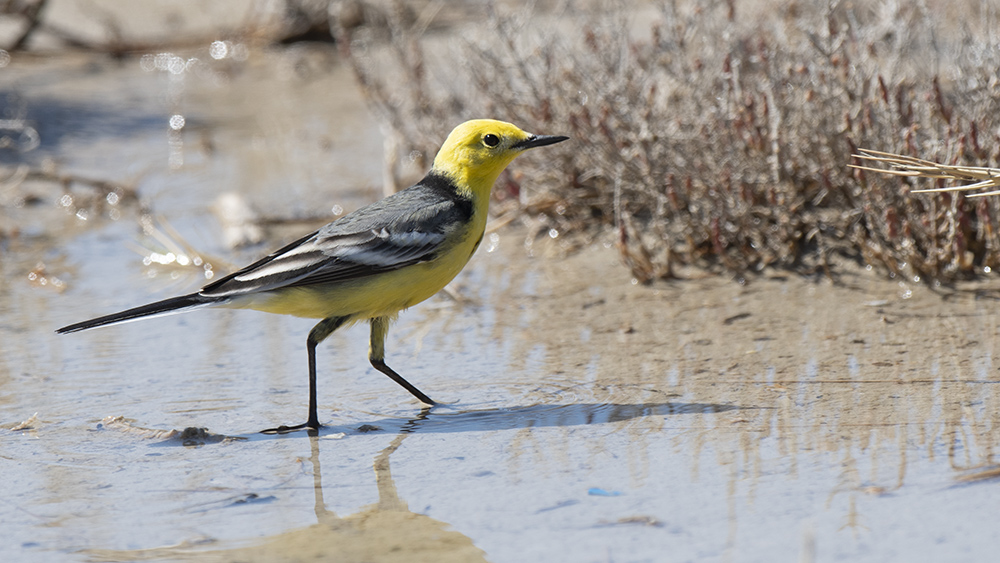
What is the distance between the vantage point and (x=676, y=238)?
723 centimetres

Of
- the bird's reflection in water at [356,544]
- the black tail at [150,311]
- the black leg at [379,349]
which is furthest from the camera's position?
the black leg at [379,349]

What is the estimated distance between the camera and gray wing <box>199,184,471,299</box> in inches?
202

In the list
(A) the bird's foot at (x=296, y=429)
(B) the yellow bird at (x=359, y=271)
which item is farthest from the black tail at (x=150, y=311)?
(A) the bird's foot at (x=296, y=429)

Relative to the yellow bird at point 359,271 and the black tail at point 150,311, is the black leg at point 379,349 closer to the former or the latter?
the yellow bird at point 359,271

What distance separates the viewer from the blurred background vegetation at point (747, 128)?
20.1 feet

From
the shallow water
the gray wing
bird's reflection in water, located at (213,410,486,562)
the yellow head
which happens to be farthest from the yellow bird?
bird's reflection in water, located at (213,410,486,562)

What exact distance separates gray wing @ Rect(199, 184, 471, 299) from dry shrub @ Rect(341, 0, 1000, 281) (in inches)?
54.8

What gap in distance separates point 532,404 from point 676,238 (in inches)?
95.9

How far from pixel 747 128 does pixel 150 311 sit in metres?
3.44

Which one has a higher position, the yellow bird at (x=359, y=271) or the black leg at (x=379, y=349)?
the yellow bird at (x=359, y=271)

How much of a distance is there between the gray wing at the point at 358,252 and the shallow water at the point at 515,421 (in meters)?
0.61

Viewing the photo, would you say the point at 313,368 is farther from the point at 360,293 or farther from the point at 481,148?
the point at 481,148

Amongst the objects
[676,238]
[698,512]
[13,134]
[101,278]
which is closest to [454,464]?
[698,512]

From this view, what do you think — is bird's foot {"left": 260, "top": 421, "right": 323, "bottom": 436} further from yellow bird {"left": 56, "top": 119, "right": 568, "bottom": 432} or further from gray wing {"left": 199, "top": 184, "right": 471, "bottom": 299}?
gray wing {"left": 199, "top": 184, "right": 471, "bottom": 299}
